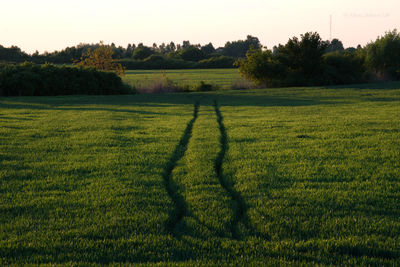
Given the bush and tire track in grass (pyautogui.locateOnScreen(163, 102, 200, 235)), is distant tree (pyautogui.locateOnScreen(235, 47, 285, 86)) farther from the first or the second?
tire track in grass (pyautogui.locateOnScreen(163, 102, 200, 235))

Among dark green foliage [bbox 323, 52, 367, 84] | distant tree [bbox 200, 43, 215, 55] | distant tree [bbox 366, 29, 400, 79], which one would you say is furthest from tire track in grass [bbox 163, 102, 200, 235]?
distant tree [bbox 200, 43, 215, 55]

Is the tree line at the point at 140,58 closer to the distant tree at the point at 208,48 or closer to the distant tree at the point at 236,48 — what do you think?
the distant tree at the point at 208,48

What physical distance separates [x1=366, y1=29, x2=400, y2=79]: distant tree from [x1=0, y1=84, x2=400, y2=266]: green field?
36313 mm

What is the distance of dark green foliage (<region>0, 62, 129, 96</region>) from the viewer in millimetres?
27844

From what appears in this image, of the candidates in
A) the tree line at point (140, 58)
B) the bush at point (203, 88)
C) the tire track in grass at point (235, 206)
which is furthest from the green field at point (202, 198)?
the tree line at point (140, 58)

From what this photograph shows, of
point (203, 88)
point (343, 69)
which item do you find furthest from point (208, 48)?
point (203, 88)

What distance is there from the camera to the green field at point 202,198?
412 cm

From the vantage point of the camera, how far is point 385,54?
43000 millimetres

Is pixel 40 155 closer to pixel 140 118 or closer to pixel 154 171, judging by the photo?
pixel 154 171

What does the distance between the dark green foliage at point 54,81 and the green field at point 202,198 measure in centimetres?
1906

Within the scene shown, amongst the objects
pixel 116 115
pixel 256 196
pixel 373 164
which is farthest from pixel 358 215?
pixel 116 115

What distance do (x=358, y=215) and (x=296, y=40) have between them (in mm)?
35050

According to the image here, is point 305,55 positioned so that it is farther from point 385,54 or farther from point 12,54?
point 12,54

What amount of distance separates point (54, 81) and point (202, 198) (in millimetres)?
26446
